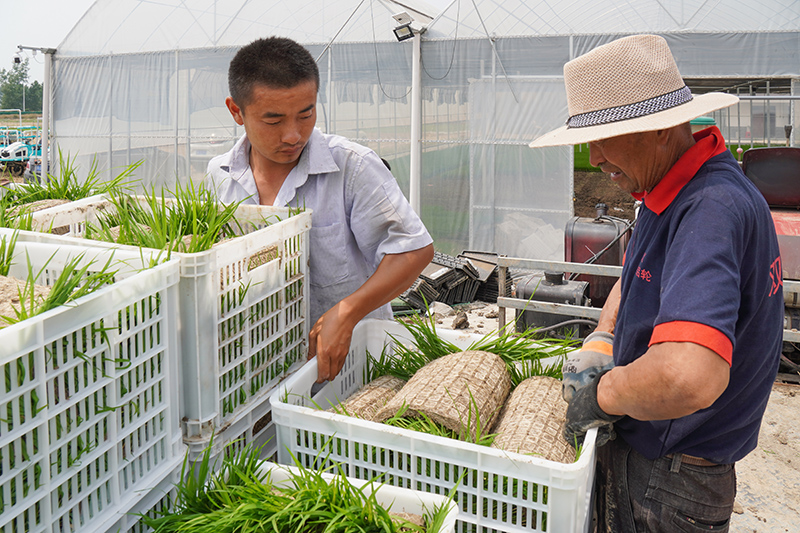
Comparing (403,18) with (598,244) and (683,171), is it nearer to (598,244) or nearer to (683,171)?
(598,244)

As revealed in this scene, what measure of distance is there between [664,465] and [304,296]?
104 cm

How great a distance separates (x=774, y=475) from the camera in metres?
3.91

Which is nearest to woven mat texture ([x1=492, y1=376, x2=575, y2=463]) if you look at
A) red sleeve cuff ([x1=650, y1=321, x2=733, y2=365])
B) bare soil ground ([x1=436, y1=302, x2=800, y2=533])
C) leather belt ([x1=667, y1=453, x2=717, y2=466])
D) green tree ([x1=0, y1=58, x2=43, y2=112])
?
leather belt ([x1=667, y1=453, x2=717, y2=466])

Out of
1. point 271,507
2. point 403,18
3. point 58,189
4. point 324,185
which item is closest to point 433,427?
point 271,507

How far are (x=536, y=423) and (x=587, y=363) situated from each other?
0.71 ft

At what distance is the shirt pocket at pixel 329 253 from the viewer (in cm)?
218

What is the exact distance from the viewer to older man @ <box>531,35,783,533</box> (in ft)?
4.25

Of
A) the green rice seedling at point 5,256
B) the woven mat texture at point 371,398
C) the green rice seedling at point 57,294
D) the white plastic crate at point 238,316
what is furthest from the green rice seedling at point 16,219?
the woven mat texture at point 371,398

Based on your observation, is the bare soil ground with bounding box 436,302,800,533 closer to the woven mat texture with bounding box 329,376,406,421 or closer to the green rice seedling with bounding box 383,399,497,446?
the woven mat texture with bounding box 329,376,406,421

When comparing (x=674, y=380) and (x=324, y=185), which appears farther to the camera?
(x=324, y=185)

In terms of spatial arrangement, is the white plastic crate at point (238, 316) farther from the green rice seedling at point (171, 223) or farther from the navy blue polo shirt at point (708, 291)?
the navy blue polo shirt at point (708, 291)

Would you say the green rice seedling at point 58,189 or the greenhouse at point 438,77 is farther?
the greenhouse at point 438,77

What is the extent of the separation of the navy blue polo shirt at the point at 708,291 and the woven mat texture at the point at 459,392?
13.0 inches

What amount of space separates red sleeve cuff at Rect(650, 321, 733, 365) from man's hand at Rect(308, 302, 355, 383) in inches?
36.0
